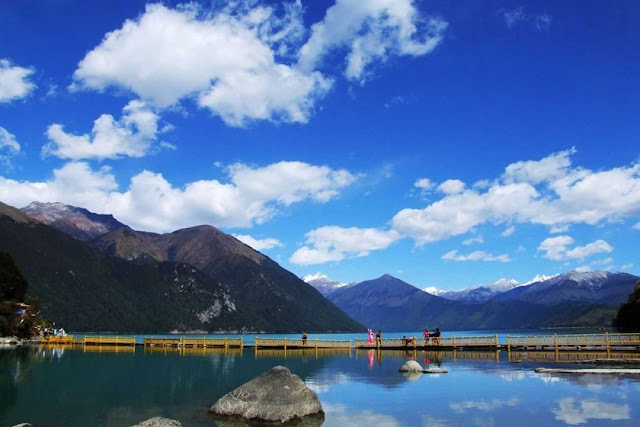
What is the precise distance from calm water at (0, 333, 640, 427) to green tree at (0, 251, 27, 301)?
2580 inches

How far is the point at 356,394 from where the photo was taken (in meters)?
35.1

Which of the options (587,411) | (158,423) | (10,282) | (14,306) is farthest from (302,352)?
(10,282)

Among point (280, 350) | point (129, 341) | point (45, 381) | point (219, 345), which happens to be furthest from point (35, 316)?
point (45, 381)

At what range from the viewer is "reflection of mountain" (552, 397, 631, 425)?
2537 cm

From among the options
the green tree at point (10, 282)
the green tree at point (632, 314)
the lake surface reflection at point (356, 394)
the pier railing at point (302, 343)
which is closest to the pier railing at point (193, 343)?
the pier railing at point (302, 343)

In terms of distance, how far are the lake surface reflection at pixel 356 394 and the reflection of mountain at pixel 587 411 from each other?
5 cm

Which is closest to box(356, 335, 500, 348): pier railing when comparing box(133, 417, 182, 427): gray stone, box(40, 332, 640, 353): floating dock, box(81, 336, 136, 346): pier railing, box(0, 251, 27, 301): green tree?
box(40, 332, 640, 353): floating dock

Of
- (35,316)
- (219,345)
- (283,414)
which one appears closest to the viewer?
(283,414)

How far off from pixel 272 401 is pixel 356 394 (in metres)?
10.0

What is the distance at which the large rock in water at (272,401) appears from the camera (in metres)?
26.2

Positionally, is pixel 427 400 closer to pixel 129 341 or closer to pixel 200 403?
pixel 200 403

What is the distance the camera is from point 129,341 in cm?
9850

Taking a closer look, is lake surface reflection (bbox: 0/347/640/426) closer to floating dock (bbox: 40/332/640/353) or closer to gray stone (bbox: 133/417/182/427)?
gray stone (bbox: 133/417/182/427)

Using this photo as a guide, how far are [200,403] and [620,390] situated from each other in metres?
26.1
